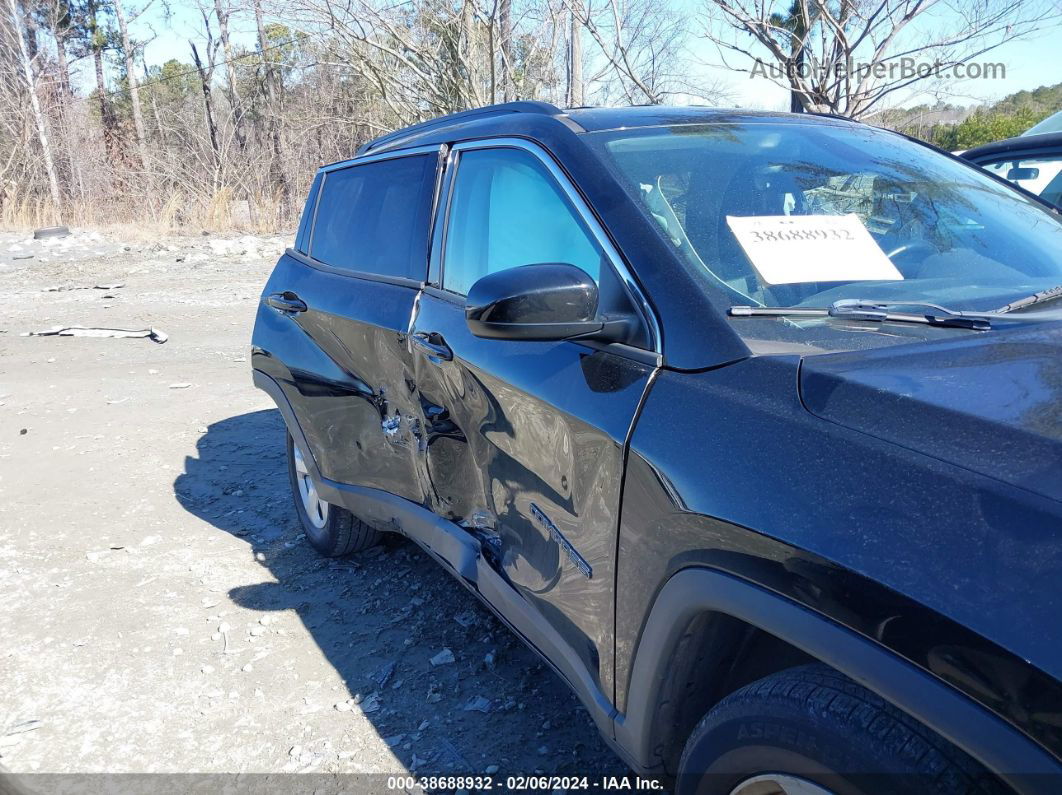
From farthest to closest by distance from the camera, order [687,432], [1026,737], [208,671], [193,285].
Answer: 1. [193,285]
2. [208,671]
3. [687,432]
4. [1026,737]

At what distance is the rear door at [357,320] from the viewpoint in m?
3.00

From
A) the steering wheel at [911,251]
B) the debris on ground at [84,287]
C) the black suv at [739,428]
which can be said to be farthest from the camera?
the debris on ground at [84,287]

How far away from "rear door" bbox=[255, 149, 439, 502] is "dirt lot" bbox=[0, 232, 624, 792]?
66 centimetres

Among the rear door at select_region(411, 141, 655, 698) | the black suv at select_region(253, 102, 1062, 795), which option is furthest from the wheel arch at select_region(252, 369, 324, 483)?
the rear door at select_region(411, 141, 655, 698)

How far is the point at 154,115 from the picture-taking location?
1149 inches

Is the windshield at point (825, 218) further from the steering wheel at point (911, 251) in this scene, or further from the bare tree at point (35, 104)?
the bare tree at point (35, 104)

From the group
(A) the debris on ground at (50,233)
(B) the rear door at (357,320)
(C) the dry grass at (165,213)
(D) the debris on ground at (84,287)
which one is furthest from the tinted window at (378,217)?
(C) the dry grass at (165,213)

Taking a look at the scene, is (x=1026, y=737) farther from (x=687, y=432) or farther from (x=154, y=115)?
(x=154, y=115)

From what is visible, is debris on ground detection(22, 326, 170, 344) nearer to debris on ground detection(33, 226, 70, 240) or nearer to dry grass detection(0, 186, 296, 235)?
debris on ground detection(33, 226, 70, 240)

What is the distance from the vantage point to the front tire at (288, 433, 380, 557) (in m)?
3.86

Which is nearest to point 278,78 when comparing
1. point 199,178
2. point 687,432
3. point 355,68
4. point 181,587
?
point 199,178

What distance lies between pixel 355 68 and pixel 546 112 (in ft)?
43.5

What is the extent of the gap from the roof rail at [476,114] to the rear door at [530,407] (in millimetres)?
174

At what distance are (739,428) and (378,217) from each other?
7.29ft
